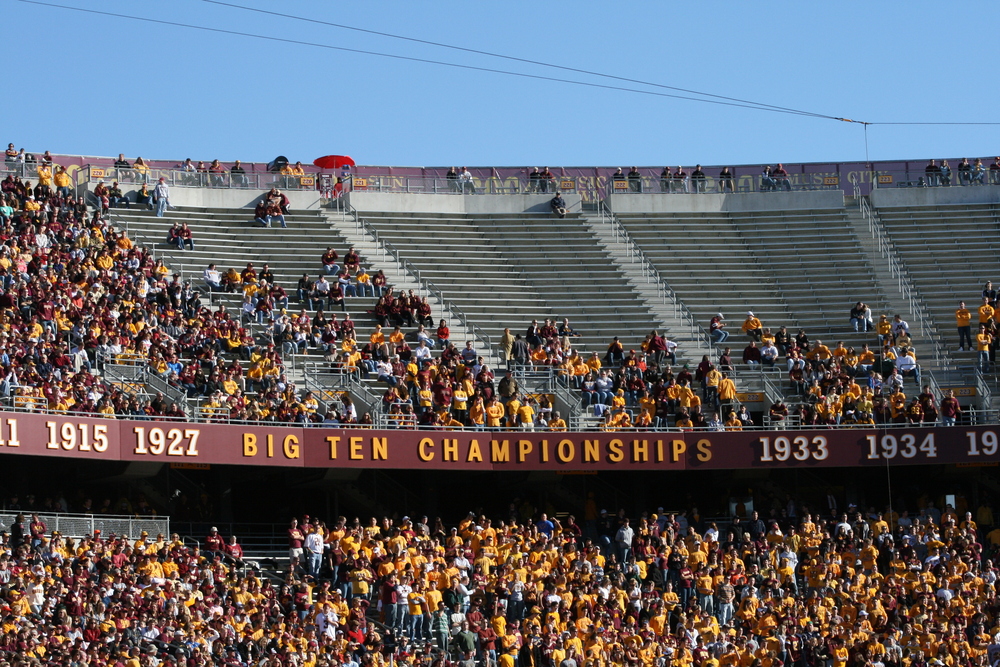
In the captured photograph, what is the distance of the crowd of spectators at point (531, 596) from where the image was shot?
2823 centimetres

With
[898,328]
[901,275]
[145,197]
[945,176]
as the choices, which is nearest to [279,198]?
[145,197]

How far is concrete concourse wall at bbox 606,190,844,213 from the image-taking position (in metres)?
49.5

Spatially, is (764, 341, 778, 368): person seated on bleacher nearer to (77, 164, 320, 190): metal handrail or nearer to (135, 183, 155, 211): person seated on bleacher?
(77, 164, 320, 190): metal handrail

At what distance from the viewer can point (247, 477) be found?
3819 centimetres

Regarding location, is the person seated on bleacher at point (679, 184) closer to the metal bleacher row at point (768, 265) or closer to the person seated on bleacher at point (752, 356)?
the metal bleacher row at point (768, 265)

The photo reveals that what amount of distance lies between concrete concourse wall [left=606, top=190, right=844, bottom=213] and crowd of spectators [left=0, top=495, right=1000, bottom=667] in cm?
A: 1509

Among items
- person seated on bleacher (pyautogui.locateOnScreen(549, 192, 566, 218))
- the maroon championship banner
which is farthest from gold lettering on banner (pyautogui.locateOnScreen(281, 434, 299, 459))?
person seated on bleacher (pyautogui.locateOnScreen(549, 192, 566, 218))

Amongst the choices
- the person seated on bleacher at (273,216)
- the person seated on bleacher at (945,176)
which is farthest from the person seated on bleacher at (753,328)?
the person seated on bleacher at (273,216)

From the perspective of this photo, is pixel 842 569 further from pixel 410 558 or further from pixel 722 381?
pixel 410 558

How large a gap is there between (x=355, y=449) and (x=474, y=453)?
97.6 inches

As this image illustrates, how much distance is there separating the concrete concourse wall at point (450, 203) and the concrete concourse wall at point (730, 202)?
1510mm

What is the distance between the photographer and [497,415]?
36656mm

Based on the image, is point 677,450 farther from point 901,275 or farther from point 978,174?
point 978,174

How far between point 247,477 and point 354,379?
3.16 m
